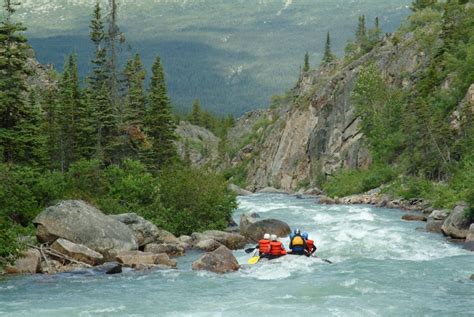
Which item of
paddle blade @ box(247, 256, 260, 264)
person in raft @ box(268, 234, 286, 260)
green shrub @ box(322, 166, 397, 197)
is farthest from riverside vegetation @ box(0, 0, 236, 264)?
green shrub @ box(322, 166, 397, 197)

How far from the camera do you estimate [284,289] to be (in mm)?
18609

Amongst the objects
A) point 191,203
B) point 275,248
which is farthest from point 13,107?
point 275,248

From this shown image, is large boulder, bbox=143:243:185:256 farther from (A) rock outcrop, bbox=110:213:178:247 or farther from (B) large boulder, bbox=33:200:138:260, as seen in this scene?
(B) large boulder, bbox=33:200:138:260

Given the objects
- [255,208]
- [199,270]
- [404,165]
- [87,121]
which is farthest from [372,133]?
[199,270]

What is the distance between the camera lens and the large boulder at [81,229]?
23281 millimetres

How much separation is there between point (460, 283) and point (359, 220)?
18.5 metres

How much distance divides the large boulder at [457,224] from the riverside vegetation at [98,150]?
11.8m

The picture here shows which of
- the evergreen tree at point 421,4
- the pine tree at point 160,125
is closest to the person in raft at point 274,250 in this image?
the pine tree at point 160,125

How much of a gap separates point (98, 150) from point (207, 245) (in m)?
15.9

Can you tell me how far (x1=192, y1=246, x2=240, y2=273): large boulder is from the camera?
21609 millimetres

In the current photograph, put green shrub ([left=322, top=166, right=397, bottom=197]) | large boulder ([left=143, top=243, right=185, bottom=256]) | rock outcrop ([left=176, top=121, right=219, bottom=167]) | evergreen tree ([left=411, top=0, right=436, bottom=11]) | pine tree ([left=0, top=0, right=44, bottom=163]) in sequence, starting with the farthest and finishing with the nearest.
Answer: rock outcrop ([left=176, top=121, right=219, bottom=167]) → evergreen tree ([left=411, top=0, right=436, bottom=11]) → green shrub ([left=322, top=166, right=397, bottom=197]) → pine tree ([left=0, top=0, right=44, bottom=163]) → large boulder ([left=143, top=243, right=185, bottom=256])

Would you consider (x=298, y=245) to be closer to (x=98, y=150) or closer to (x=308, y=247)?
(x=308, y=247)

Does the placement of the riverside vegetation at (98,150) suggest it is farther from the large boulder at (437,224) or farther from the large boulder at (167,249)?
the large boulder at (437,224)

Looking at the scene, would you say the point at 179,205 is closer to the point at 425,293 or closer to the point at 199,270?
the point at 199,270
